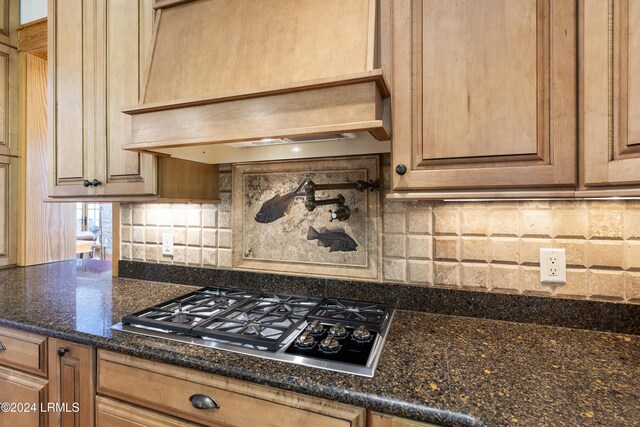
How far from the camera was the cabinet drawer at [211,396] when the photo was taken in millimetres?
811

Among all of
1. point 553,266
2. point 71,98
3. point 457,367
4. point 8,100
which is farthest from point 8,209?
point 553,266

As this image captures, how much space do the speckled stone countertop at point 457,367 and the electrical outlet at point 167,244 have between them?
0.44 metres

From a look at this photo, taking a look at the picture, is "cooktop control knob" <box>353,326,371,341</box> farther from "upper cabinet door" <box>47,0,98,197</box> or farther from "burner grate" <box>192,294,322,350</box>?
"upper cabinet door" <box>47,0,98,197</box>

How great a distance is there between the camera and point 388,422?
763mm

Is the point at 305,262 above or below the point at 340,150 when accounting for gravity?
below

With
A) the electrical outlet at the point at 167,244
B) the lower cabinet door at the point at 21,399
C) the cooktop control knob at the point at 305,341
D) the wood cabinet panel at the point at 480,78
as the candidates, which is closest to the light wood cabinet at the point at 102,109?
the electrical outlet at the point at 167,244

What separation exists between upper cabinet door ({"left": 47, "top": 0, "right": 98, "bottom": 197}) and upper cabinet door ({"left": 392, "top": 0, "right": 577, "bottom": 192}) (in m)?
1.38

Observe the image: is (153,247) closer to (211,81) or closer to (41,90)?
(211,81)

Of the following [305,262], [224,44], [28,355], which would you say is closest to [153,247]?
[28,355]

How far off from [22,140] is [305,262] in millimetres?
2072

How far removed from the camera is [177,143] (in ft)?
3.73

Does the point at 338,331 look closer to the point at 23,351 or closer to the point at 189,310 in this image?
the point at 189,310

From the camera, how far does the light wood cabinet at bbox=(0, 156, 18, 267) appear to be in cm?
207

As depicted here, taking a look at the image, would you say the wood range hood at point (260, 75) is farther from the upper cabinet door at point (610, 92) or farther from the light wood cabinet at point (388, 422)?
the light wood cabinet at point (388, 422)
